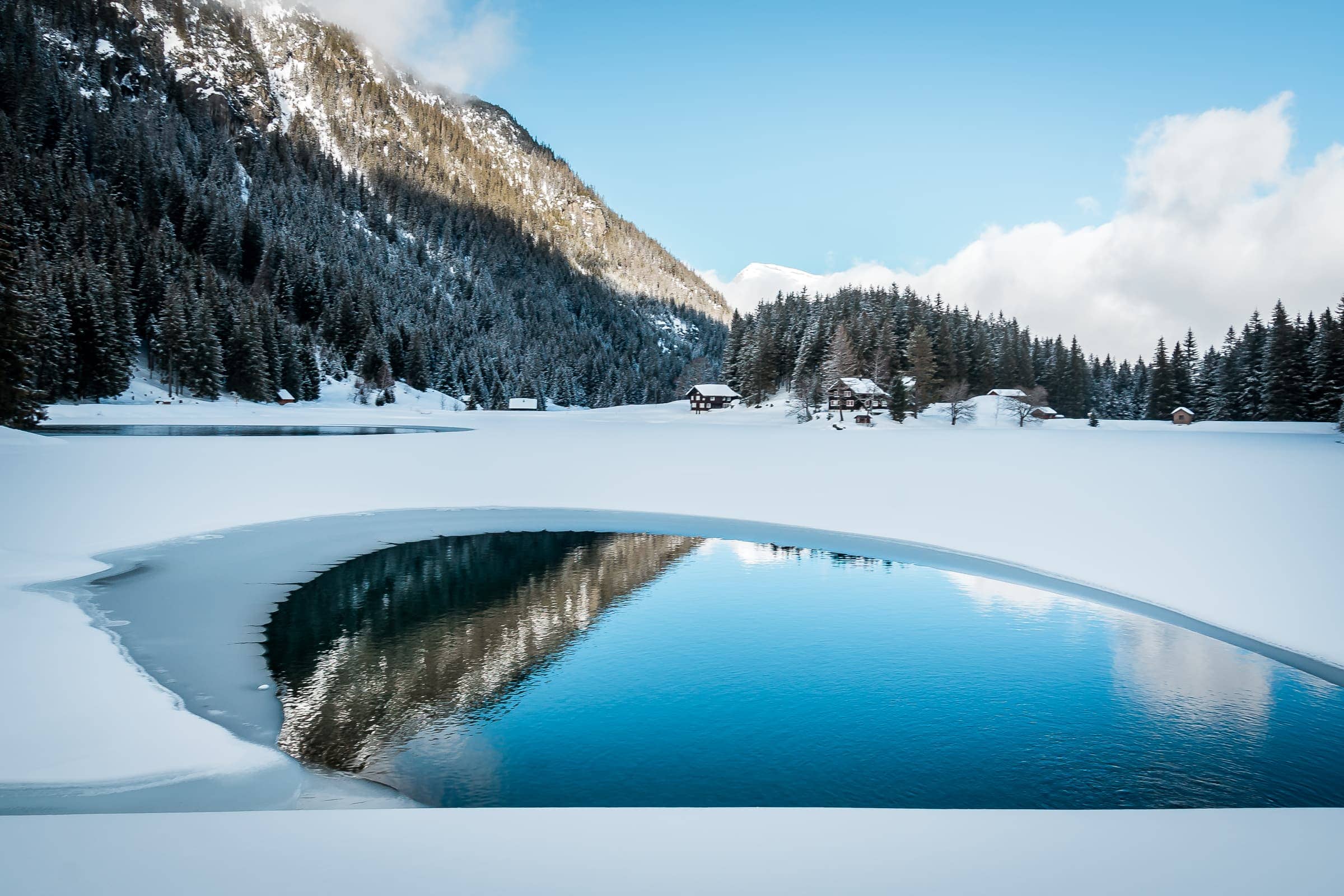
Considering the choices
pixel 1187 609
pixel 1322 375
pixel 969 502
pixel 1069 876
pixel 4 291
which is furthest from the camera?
pixel 1322 375

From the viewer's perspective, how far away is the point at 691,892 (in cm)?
435

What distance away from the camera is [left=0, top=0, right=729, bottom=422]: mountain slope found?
7012 cm

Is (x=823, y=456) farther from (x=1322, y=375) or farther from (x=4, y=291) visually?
(x=1322, y=375)

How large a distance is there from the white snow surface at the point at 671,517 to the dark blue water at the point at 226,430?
5649mm

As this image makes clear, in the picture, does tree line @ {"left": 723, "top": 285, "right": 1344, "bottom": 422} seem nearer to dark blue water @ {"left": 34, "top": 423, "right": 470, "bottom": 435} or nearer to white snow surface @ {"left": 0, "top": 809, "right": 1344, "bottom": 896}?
dark blue water @ {"left": 34, "top": 423, "right": 470, "bottom": 435}

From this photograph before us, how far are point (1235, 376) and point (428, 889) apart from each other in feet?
285

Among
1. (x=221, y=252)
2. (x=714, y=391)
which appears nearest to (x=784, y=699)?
(x=714, y=391)

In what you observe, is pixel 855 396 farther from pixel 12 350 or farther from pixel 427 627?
pixel 427 627

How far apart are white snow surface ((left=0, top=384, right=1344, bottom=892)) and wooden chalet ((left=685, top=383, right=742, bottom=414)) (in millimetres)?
41208

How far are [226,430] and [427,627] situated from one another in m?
48.9

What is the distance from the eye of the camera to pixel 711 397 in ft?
303

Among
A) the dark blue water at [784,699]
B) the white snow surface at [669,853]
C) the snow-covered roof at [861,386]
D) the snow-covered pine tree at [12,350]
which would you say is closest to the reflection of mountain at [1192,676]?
the dark blue water at [784,699]

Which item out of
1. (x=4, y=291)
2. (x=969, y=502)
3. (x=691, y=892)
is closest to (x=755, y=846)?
(x=691, y=892)

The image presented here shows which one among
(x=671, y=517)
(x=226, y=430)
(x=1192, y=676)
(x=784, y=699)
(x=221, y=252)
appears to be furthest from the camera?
(x=221, y=252)
